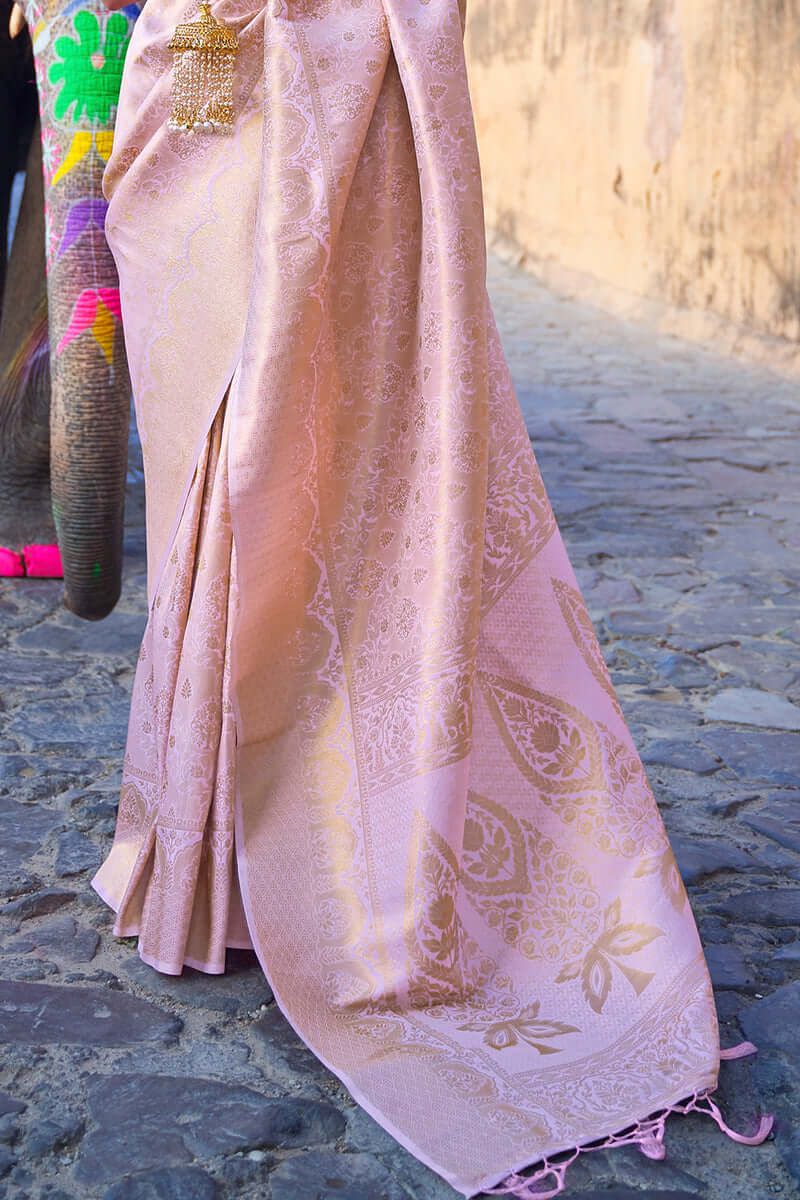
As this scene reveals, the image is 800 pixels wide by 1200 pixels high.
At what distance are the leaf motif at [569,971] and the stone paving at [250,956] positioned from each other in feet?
0.78

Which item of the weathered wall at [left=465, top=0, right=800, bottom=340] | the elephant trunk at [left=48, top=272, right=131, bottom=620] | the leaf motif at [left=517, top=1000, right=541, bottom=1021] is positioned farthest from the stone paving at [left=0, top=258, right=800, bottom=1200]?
the weathered wall at [left=465, top=0, right=800, bottom=340]

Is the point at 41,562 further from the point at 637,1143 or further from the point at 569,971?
the point at 637,1143

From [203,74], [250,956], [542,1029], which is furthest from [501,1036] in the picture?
[203,74]

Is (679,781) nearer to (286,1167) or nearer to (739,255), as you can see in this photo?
(286,1167)

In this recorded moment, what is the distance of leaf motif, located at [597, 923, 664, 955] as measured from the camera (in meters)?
2.12

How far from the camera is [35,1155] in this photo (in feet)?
5.92

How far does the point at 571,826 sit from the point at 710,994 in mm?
Result: 318

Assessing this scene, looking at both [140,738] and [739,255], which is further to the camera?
[739,255]

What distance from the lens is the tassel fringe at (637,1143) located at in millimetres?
1764

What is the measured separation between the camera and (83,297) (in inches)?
99.2

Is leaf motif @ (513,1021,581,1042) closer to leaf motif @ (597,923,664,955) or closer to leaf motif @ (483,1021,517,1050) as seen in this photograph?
leaf motif @ (483,1021,517,1050)

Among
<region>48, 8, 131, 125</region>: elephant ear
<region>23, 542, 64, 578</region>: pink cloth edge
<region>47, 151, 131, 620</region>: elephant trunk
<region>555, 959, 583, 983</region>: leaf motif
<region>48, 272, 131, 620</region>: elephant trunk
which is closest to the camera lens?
<region>555, 959, 583, 983</region>: leaf motif

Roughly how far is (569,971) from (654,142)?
26.3 feet

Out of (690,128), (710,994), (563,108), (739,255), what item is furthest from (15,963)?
(563,108)
